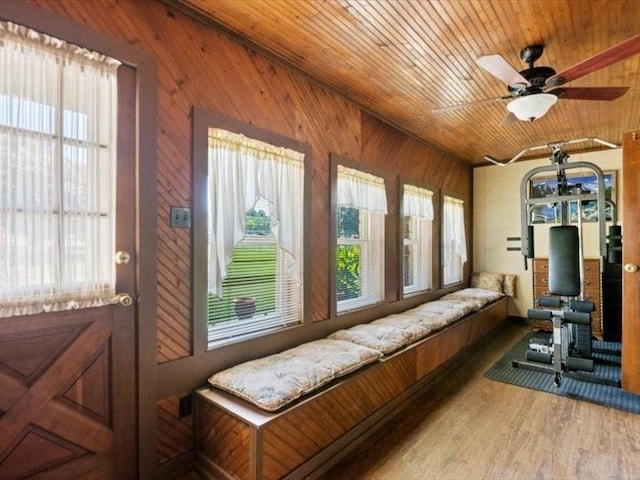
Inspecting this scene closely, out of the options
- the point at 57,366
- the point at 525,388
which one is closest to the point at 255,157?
the point at 57,366

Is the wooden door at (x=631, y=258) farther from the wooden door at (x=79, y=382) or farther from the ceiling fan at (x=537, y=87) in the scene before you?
the wooden door at (x=79, y=382)

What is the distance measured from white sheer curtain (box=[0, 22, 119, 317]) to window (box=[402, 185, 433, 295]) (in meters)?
3.50

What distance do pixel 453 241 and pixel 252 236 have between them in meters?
4.10

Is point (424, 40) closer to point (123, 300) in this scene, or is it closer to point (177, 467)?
point (123, 300)

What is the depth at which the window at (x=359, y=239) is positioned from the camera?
350 centimetres

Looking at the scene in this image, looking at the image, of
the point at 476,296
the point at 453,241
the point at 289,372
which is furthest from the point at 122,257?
the point at 453,241

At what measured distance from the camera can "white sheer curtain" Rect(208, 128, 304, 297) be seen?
7.61 ft

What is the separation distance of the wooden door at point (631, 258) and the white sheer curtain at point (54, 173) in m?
4.06

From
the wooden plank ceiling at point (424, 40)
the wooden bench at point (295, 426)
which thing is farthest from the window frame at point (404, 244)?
the wooden bench at point (295, 426)

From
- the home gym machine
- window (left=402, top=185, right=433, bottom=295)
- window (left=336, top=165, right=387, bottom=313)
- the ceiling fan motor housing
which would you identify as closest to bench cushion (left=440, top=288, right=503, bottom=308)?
window (left=402, top=185, right=433, bottom=295)

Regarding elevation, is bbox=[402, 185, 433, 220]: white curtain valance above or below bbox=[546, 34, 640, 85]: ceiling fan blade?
below

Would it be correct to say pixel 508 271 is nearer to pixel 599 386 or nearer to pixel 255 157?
pixel 599 386

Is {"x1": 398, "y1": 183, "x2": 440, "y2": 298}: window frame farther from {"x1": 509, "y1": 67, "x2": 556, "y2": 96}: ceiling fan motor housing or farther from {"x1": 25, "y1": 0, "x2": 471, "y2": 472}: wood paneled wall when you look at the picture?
{"x1": 509, "y1": 67, "x2": 556, "y2": 96}: ceiling fan motor housing

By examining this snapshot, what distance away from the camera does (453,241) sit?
18.8 ft
